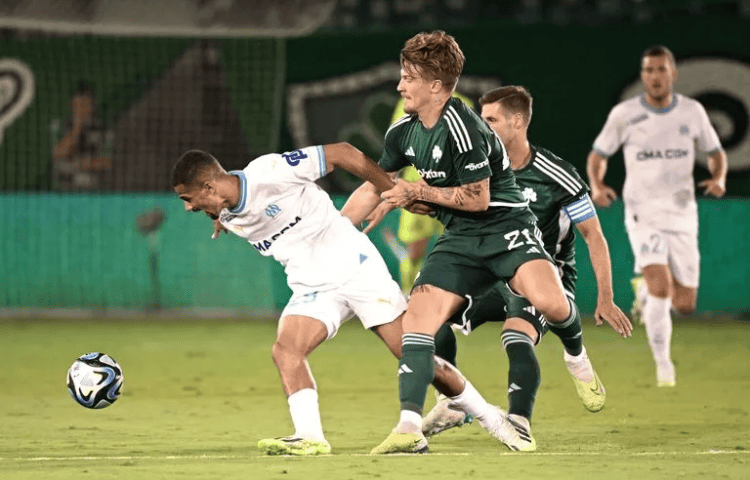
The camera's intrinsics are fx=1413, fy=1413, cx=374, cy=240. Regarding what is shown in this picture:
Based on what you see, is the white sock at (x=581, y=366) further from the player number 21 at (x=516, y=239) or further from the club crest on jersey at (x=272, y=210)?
the club crest on jersey at (x=272, y=210)

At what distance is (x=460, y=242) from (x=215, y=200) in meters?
1.19

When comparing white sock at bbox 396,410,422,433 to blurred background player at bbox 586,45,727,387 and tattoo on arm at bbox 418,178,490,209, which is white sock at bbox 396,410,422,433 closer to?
tattoo on arm at bbox 418,178,490,209

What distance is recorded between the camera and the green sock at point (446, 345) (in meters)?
7.49

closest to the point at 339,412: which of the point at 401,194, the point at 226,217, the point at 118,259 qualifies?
the point at 226,217

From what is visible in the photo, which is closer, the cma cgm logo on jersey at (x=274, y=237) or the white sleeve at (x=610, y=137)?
the cma cgm logo on jersey at (x=274, y=237)

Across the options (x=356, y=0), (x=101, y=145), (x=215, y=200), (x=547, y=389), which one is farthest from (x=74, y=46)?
(x=215, y=200)

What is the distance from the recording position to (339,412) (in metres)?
8.58

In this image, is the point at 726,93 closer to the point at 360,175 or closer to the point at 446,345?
the point at 446,345

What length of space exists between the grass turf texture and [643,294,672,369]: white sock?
22 centimetres

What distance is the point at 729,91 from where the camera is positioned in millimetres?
15578

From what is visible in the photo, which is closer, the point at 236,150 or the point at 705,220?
the point at 705,220

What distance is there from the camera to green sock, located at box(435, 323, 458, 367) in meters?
7.49

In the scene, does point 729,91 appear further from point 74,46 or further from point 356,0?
point 74,46

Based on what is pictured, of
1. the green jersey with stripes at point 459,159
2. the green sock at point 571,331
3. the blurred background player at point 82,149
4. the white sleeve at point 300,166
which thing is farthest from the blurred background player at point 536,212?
the blurred background player at point 82,149
